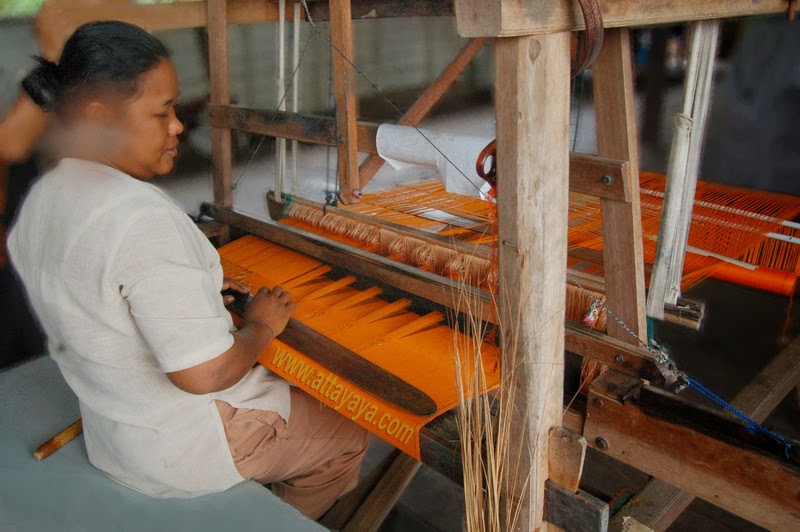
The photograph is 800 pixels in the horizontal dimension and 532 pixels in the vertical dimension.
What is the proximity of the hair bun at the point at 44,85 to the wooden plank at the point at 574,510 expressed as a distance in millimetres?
1358

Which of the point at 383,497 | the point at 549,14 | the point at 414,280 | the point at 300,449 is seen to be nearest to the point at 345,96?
the point at 414,280

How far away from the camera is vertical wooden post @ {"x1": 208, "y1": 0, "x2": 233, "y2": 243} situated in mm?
2523

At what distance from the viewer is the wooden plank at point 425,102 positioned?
2.18 metres

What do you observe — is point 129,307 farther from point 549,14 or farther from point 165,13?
point 165,13

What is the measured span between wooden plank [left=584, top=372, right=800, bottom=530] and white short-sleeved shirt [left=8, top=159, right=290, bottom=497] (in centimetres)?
102

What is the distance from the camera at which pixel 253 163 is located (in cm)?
340

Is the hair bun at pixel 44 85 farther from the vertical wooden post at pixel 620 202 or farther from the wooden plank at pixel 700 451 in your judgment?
the wooden plank at pixel 700 451

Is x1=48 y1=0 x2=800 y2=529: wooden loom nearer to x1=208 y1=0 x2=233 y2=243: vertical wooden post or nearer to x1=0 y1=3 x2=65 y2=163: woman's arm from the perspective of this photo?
x1=0 y1=3 x2=65 y2=163: woman's arm

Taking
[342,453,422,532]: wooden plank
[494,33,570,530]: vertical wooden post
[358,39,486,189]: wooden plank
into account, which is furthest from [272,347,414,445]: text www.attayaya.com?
[342,453,422,532]: wooden plank

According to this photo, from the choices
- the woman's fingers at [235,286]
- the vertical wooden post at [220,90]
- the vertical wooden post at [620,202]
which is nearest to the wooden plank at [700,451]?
the vertical wooden post at [620,202]

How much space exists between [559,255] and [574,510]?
0.59 m

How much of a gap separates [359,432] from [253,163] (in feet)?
5.64

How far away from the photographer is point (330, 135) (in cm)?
216

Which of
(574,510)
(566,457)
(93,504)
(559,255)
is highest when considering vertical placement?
(559,255)
